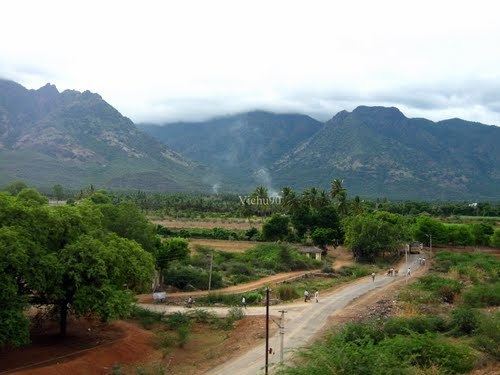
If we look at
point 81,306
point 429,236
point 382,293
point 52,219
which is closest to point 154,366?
point 81,306

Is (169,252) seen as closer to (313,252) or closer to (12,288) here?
(12,288)

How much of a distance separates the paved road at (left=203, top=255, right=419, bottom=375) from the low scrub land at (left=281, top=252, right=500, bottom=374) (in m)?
2.99

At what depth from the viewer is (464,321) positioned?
30812 mm

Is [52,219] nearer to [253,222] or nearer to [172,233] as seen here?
[172,233]

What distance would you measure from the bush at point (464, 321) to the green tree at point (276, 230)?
171 ft

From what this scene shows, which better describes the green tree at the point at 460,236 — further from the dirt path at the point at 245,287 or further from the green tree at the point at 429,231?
the dirt path at the point at 245,287

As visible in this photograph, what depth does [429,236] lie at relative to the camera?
274 ft

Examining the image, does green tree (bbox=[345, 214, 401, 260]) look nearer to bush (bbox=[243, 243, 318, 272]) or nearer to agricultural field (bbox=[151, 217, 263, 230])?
bush (bbox=[243, 243, 318, 272])

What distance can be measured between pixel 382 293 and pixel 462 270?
15.2 m

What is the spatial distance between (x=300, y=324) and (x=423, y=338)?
1293 centimetres

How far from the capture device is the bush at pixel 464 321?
30.4 meters

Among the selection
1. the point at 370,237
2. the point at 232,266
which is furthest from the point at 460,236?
the point at 232,266

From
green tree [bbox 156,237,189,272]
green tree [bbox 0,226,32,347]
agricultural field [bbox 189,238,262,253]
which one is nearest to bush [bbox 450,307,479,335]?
green tree [bbox 0,226,32,347]

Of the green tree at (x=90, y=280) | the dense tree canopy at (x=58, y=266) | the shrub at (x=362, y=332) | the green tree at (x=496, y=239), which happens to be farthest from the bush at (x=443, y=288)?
the green tree at (x=496, y=239)
